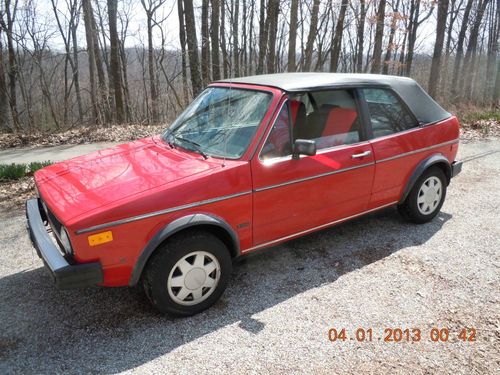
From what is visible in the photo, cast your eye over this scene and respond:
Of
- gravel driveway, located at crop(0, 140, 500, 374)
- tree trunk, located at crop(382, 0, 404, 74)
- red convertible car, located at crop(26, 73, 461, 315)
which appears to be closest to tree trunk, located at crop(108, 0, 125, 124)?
gravel driveway, located at crop(0, 140, 500, 374)

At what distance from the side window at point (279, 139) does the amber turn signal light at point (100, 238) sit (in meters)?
1.34

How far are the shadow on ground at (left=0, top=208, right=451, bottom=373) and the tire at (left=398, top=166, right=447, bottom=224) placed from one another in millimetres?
322

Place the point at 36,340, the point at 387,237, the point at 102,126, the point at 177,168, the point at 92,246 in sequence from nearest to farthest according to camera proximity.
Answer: the point at 92,246
the point at 36,340
the point at 177,168
the point at 387,237
the point at 102,126

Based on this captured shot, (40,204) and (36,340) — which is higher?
(40,204)

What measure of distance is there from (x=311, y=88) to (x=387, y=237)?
6.52 ft

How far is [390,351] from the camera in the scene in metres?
2.69

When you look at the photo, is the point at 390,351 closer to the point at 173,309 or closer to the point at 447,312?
the point at 447,312

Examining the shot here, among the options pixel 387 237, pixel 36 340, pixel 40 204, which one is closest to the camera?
pixel 36 340

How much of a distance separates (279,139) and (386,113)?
152cm

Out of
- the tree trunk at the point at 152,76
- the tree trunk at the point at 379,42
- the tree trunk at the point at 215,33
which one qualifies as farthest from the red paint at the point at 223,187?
the tree trunk at the point at 379,42

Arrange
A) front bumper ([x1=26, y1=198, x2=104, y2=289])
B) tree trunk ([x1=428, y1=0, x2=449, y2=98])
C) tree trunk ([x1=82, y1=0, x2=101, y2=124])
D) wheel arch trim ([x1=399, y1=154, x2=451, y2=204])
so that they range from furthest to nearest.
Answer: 1. tree trunk ([x1=428, y1=0, x2=449, y2=98])
2. tree trunk ([x1=82, y1=0, x2=101, y2=124])
3. wheel arch trim ([x1=399, y1=154, x2=451, y2=204])
4. front bumper ([x1=26, y1=198, x2=104, y2=289])

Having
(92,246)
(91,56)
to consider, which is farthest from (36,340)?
(91,56)

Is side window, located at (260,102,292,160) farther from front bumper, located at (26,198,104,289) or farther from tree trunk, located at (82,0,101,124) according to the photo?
tree trunk, located at (82,0,101,124)

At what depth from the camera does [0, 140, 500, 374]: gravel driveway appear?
2.61 meters
